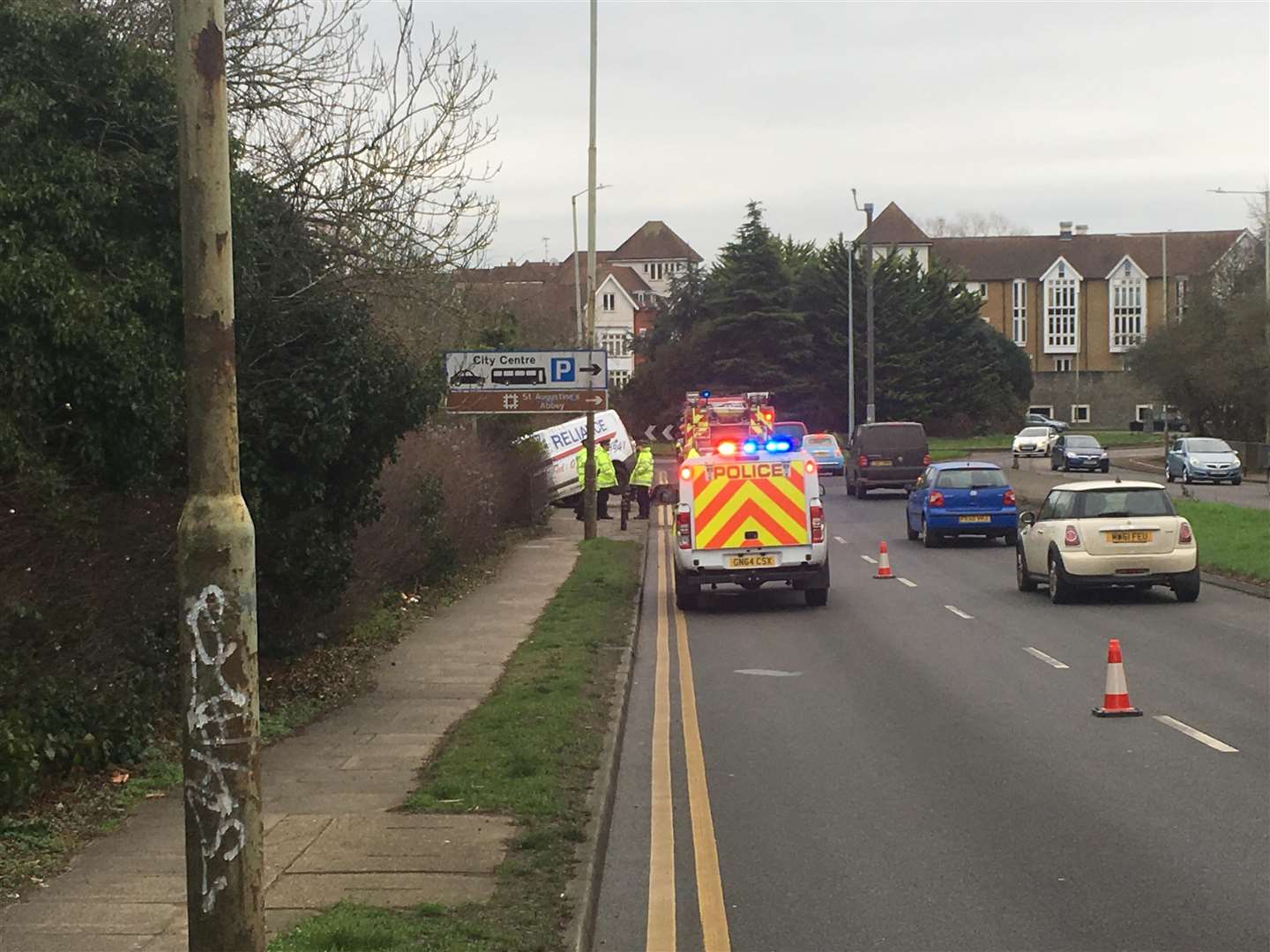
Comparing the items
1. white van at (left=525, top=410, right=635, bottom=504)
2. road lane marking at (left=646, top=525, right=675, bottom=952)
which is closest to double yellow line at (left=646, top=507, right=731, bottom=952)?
road lane marking at (left=646, top=525, right=675, bottom=952)

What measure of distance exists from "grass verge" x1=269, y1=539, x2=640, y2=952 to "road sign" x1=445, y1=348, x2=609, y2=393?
5.82 meters

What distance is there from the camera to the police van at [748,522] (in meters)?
20.7

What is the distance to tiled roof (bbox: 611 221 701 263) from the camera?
147 m

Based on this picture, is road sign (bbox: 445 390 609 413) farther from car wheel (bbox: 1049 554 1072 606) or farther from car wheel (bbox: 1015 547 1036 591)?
car wheel (bbox: 1049 554 1072 606)

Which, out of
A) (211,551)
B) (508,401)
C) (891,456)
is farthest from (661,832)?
(891,456)

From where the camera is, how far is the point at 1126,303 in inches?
4710

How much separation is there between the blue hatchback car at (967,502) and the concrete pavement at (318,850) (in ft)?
61.2

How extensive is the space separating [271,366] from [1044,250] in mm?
116242

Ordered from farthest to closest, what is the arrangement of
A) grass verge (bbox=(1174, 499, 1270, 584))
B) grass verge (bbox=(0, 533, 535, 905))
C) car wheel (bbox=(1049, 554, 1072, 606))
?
grass verge (bbox=(1174, 499, 1270, 584)), car wheel (bbox=(1049, 554, 1072, 606)), grass verge (bbox=(0, 533, 535, 905))

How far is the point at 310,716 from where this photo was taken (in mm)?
12352

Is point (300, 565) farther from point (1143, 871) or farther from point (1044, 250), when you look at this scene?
point (1044, 250)

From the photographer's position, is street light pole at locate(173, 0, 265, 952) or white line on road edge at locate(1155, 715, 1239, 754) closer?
street light pole at locate(173, 0, 265, 952)

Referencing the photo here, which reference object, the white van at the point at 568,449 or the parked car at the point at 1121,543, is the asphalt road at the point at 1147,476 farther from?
the white van at the point at 568,449

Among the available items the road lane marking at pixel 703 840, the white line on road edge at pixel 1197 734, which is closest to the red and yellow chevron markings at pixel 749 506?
the road lane marking at pixel 703 840
